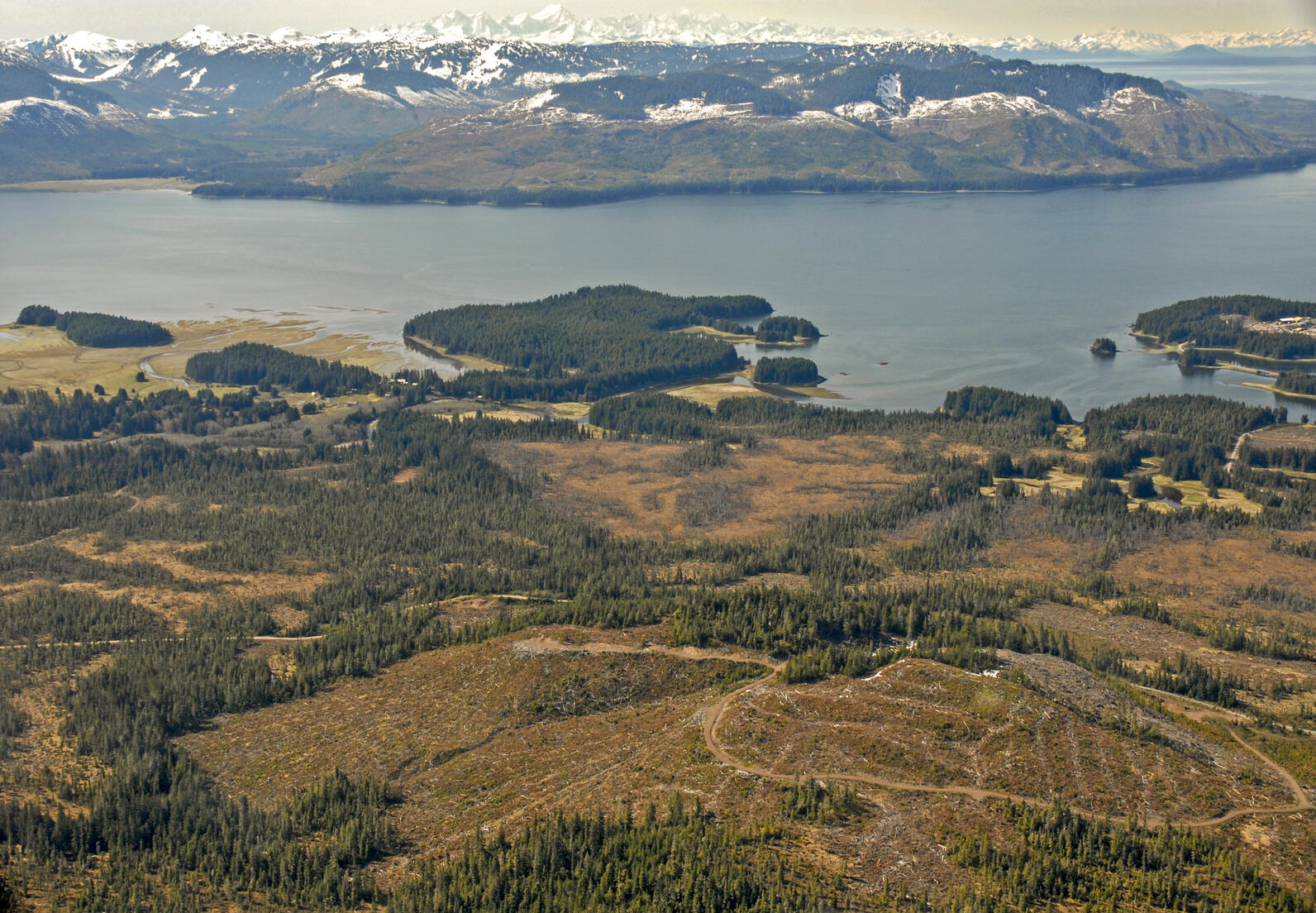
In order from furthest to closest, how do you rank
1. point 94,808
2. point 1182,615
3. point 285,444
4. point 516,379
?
point 516,379, point 285,444, point 1182,615, point 94,808

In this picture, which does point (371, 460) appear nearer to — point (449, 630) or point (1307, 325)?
point (449, 630)

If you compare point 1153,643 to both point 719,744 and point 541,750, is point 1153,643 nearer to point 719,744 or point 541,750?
point 719,744

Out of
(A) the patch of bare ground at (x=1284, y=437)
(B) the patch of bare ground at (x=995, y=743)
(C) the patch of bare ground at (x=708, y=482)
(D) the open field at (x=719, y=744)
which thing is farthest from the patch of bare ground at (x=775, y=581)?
(A) the patch of bare ground at (x=1284, y=437)

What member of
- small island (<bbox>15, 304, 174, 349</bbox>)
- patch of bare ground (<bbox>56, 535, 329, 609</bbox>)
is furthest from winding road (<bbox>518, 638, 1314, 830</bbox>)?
small island (<bbox>15, 304, 174, 349</bbox>)

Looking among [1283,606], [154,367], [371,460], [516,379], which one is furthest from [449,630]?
[154,367]

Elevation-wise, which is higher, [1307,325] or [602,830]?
[1307,325]

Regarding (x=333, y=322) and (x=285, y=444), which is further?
(x=333, y=322)
